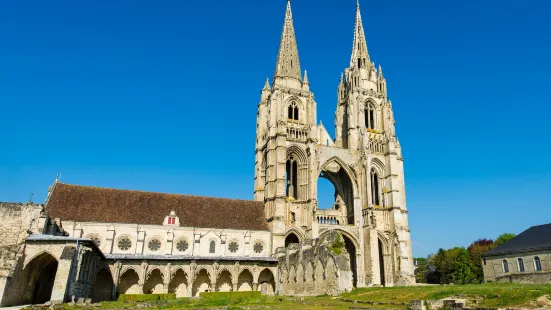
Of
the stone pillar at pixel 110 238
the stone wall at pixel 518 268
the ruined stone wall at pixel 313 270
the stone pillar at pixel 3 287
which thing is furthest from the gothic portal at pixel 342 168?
the stone pillar at pixel 3 287

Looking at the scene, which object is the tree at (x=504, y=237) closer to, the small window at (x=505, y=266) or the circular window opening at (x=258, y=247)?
the small window at (x=505, y=266)

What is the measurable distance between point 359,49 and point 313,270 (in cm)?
3608

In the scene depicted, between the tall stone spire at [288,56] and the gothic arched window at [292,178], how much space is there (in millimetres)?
11628

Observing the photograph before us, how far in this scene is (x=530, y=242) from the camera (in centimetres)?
4050

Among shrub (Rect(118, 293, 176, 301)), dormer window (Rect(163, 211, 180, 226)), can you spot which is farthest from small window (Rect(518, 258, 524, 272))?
dormer window (Rect(163, 211, 180, 226))

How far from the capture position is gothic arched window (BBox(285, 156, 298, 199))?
5022 cm

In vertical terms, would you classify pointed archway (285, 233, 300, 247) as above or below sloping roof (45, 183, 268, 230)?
below

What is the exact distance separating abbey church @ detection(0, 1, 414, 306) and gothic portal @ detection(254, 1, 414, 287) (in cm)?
15

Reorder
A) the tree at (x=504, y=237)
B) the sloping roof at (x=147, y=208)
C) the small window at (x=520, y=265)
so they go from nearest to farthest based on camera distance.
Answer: the small window at (x=520, y=265), the sloping roof at (x=147, y=208), the tree at (x=504, y=237)

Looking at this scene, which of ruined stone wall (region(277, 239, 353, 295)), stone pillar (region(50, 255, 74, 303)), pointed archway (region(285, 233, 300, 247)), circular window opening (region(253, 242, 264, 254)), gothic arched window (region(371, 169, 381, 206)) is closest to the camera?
stone pillar (region(50, 255, 74, 303))

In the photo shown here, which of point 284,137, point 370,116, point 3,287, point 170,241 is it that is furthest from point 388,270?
point 3,287

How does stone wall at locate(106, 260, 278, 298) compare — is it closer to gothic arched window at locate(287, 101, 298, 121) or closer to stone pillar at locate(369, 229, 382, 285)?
stone pillar at locate(369, 229, 382, 285)

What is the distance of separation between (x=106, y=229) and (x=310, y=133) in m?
25.7

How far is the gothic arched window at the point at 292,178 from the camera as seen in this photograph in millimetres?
50219
